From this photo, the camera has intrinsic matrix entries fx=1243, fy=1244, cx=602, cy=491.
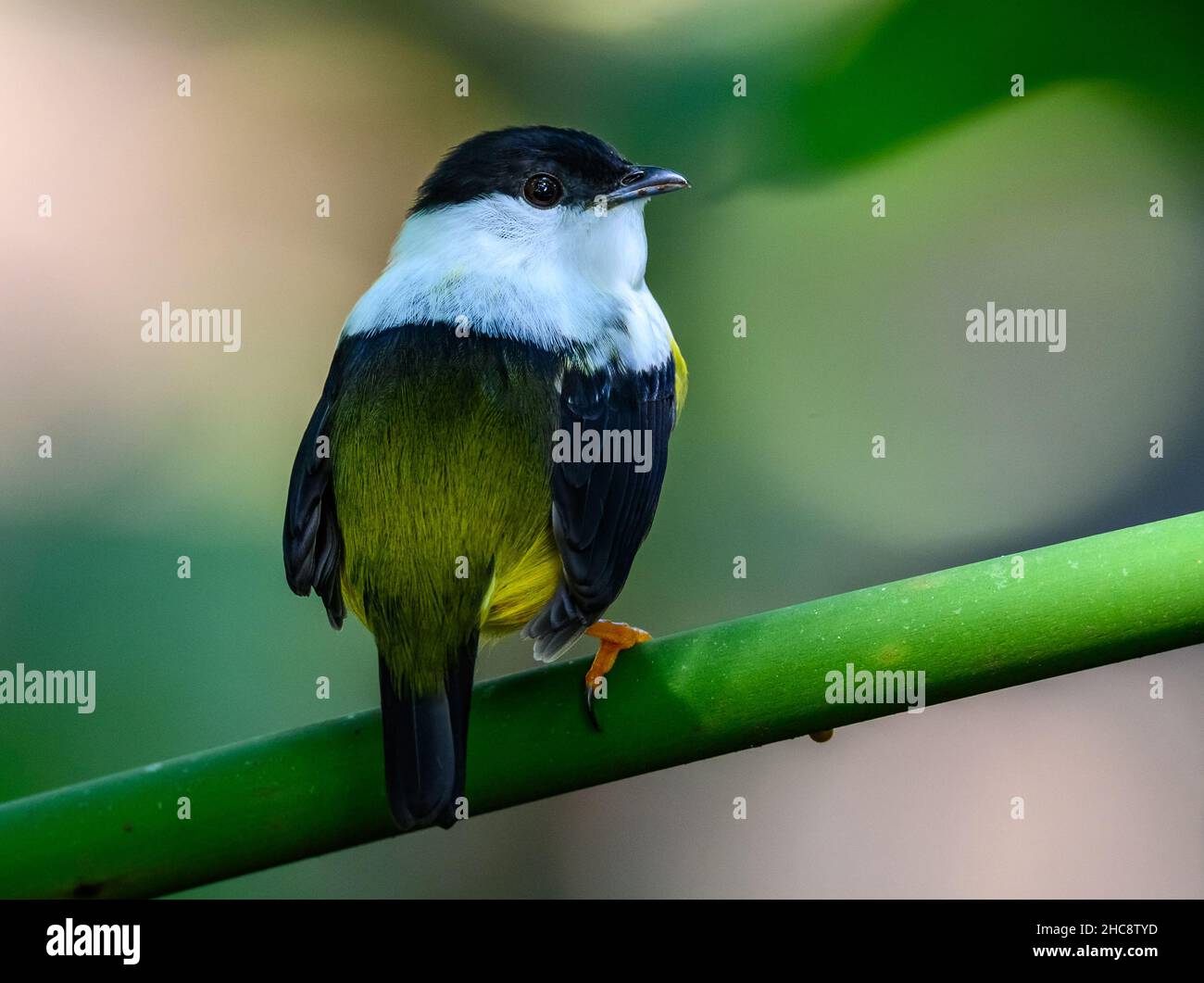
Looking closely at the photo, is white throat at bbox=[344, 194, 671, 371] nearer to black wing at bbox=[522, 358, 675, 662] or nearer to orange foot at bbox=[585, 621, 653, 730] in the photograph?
black wing at bbox=[522, 358, 675, 662]

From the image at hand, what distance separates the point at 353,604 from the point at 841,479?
92 centimetres

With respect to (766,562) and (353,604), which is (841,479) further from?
(353,604)

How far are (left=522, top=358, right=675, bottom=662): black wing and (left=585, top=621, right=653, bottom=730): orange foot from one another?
4cm

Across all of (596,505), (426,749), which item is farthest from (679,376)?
(426,749)

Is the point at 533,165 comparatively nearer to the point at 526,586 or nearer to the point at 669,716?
the point at 526,586

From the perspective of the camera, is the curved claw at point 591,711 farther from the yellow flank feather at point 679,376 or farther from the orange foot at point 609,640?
the yellow flank feather at point 679,376

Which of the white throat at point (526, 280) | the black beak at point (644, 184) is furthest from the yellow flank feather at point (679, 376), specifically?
the black beak at point (644, 184)

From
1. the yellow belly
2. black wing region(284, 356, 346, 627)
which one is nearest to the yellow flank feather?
the yellow belly

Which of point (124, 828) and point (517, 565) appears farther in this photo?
point (517, 565)

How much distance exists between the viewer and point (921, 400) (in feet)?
7.04

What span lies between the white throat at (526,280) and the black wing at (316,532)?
7.2 inches

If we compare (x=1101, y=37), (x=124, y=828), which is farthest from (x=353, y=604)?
(x=1101, y=37)

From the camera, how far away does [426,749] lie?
1.22 meters

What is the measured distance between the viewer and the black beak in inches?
63.6
